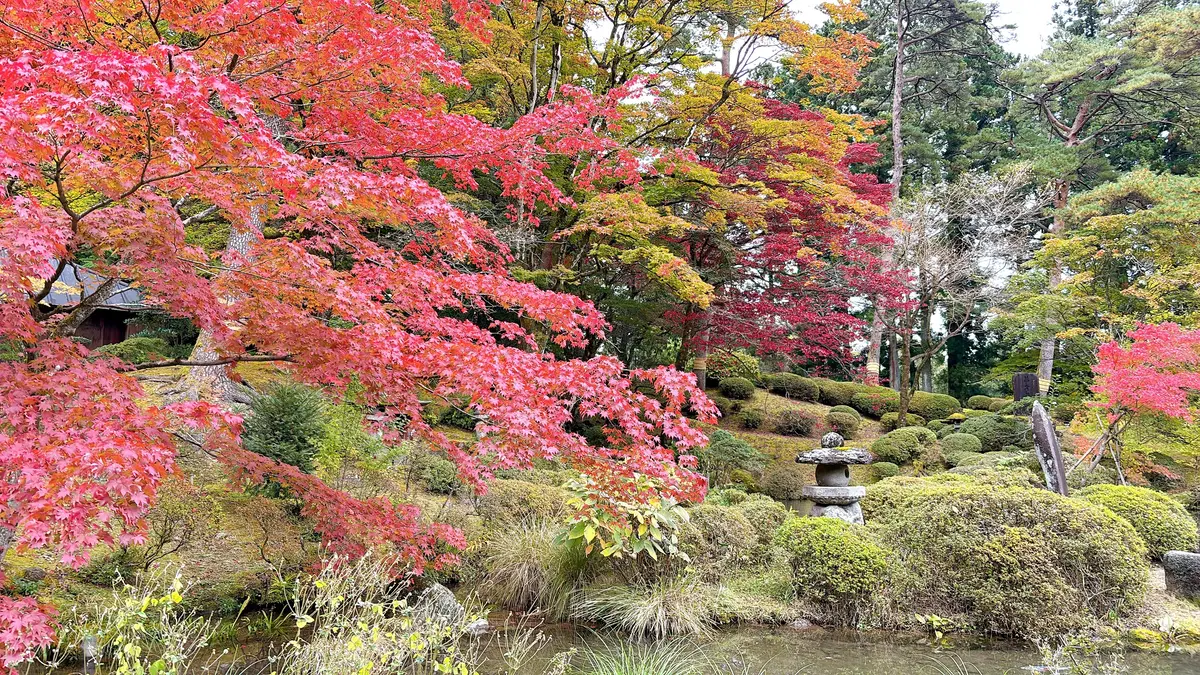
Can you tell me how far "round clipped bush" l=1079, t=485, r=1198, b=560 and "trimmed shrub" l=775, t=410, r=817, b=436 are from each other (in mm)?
6334

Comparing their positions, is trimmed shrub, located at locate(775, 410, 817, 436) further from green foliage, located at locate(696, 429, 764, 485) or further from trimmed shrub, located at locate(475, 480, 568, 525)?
trimmed shrub, located at locate(475, 480, 568, 525)

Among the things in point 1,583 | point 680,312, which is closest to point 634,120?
point 680,312

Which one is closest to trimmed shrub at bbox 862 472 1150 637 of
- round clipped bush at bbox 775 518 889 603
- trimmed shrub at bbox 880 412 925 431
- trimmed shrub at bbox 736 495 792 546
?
round clipped bush at bbox 775 518 889 603

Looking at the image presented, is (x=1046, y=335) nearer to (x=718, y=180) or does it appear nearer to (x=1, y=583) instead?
(x=718, y=180)

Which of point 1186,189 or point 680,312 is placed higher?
point 1186,189

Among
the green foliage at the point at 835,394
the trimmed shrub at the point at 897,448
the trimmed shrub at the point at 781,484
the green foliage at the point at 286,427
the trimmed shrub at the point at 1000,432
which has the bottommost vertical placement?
the trimmed shrub at the point at 781,484

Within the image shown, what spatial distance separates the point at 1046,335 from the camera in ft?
40.7

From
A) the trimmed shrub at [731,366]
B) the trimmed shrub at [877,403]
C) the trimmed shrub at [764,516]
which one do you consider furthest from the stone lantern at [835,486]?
the trimmed shrub at [877,403]

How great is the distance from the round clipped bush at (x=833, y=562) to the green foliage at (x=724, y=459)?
4.16 metres

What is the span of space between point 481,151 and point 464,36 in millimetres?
4626

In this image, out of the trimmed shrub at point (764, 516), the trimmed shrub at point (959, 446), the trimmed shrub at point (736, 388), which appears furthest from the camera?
the trimmed shrub at point (736, 388)

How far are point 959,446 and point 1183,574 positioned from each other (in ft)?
18.5

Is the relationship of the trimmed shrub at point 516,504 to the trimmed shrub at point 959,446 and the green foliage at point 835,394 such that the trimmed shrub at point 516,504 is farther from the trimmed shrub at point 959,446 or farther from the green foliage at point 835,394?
the green foliage at point 835,394

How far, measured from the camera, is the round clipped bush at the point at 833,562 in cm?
486
